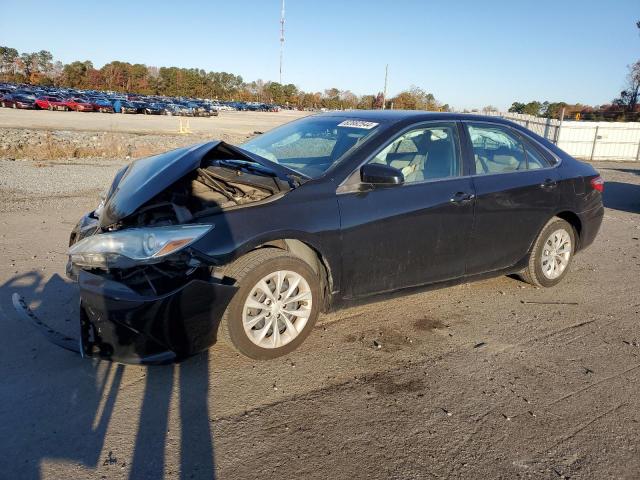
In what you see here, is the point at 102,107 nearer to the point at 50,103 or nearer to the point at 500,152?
the point at 50,103

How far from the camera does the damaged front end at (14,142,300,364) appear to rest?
116 inches

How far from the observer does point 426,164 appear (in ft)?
13.6

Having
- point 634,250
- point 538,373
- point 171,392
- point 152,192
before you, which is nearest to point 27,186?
point 152,192

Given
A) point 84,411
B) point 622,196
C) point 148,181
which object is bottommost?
point 84,411

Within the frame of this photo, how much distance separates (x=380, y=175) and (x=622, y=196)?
35.7ft

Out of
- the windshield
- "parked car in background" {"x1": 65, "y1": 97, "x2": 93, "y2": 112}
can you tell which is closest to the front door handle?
the windshield

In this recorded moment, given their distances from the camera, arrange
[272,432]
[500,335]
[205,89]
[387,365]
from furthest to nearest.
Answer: [205,89] < [500,335] < [387,365] < [272,432]

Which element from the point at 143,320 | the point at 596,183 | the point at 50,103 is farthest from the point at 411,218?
the point at 50,103

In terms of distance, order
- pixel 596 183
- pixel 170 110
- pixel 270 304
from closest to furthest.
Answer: pixel 270 304 → pixel 596 183 → pixel 170 110

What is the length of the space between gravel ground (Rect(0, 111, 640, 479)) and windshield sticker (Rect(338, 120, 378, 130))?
160cm

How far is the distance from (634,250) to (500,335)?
4095 millimetres

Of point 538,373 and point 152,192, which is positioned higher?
point 152,192

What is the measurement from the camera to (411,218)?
12.7ft

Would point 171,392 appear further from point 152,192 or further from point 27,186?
point 27,186
